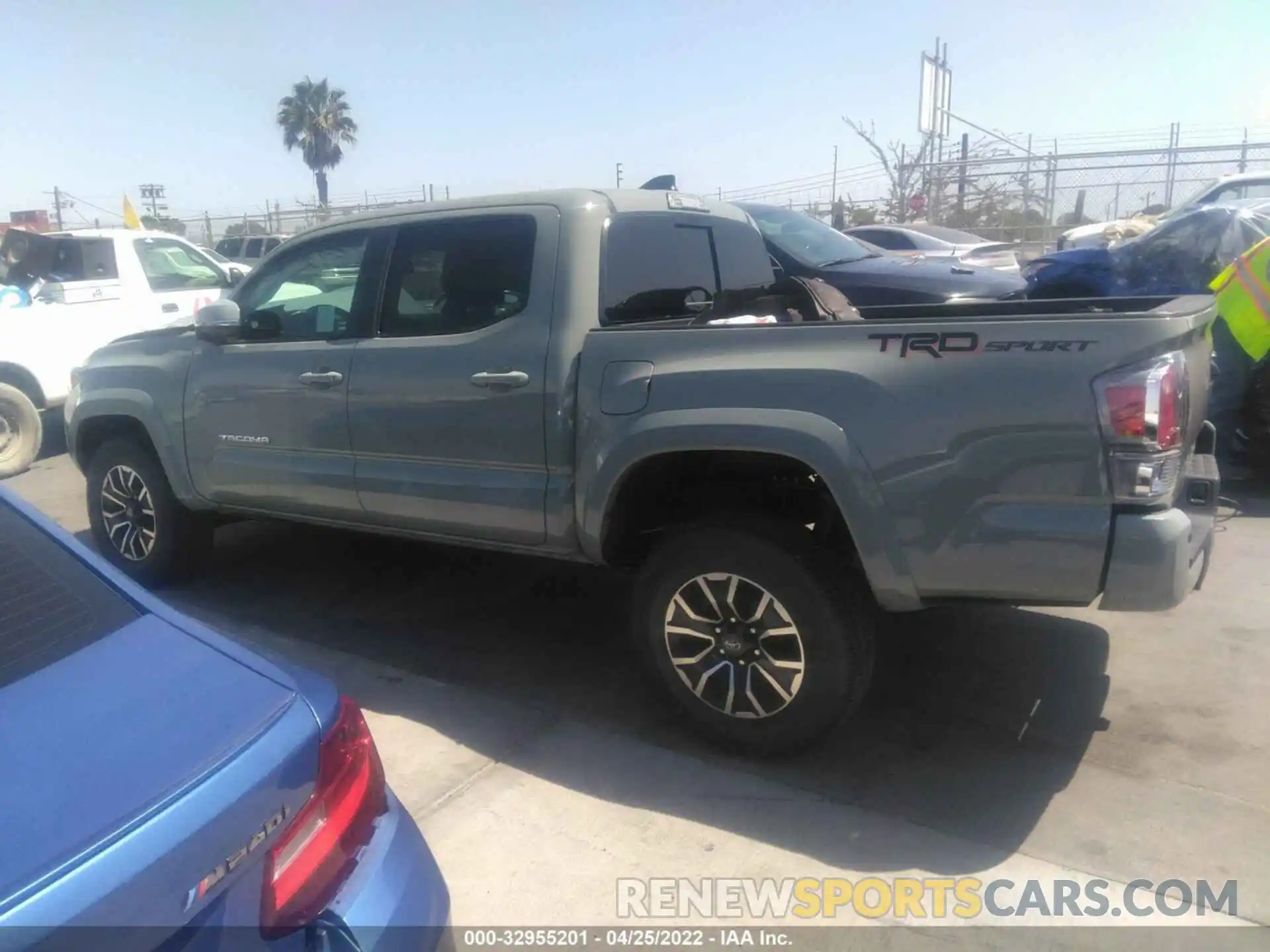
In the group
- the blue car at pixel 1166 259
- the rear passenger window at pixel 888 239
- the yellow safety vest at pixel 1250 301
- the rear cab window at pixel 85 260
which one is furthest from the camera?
the rear passenger window at pixel 888 239

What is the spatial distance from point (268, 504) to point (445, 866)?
7.83ft

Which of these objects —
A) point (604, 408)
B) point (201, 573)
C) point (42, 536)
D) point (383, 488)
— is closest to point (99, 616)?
point (42, 536)

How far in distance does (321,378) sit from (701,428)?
6.37 feet

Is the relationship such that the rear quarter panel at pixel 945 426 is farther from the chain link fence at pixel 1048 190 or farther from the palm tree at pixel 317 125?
the palm tree at pixel 317 125

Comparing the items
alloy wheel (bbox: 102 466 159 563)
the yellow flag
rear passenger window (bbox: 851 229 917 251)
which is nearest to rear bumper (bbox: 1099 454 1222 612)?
alloy wheel (bbox: 102 466 159 563)

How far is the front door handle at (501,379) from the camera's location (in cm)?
375

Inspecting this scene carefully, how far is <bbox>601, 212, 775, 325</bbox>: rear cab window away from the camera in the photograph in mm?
3938

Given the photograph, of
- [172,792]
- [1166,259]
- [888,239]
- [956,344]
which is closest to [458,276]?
Answer: [956,344]

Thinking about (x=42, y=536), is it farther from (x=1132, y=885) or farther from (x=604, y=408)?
(x=1132, y=885)

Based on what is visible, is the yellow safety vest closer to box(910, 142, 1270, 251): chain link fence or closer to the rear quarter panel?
the rear quarter panel

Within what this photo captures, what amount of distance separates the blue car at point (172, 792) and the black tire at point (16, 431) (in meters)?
7.17

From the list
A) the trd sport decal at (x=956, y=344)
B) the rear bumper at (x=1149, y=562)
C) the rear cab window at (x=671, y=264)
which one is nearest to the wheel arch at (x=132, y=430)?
the rear cab window at (x=671, y=264)

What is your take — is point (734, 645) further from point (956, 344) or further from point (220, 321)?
point (220, 321)

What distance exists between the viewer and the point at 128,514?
17.9 feet
